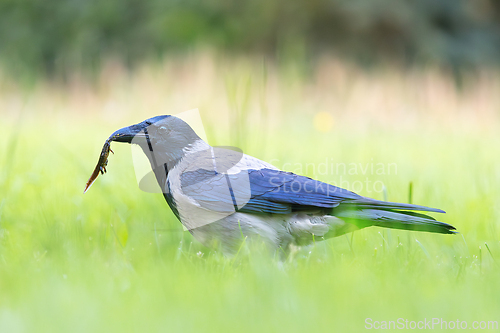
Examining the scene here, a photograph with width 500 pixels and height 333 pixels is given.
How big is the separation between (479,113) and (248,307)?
346 inches

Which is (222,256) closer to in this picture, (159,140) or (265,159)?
(159,140)

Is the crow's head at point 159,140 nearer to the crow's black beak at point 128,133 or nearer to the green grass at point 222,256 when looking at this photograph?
the crow's black beak at point 128,133

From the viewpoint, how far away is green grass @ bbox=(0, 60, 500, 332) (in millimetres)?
1941

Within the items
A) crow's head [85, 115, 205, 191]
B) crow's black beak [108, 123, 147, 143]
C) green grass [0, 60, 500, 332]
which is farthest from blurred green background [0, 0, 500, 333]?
crow's black beak [108, 123, 147, 143]

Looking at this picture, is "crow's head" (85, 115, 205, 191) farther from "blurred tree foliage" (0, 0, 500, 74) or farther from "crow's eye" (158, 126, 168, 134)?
"blurred tree foliage" (0, 0, 500, 74)

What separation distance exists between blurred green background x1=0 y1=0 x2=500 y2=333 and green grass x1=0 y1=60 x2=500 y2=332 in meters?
0.01

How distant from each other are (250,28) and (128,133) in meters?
14.1

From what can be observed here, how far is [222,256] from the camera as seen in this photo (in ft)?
9.80

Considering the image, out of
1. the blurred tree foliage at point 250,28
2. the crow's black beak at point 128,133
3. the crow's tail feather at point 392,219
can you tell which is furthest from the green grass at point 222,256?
the blurred tree foliage at point 250,28

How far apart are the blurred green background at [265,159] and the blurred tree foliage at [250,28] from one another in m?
0.07

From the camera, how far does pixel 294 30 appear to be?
16359 mm

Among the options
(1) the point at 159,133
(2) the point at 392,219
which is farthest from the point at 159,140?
(2) the point at 392,219

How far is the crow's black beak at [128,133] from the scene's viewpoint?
3.10 meters

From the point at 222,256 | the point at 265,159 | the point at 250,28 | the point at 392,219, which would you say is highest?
the point at 250,28
